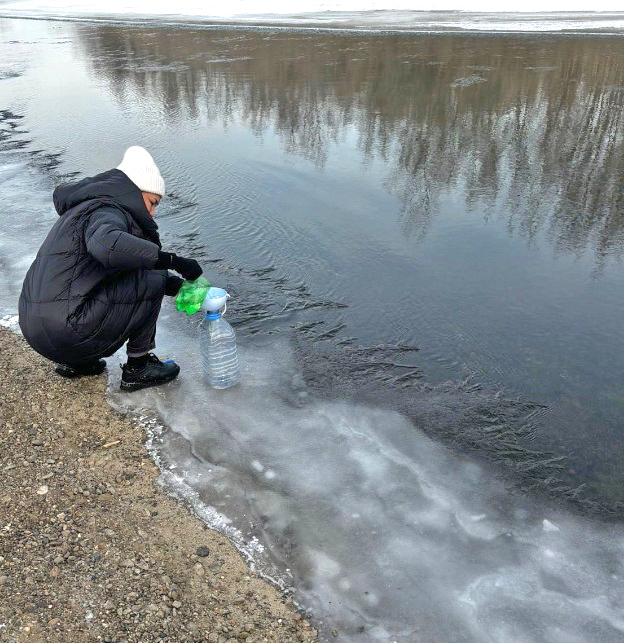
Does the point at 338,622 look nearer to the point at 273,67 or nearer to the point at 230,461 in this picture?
the point at 230,461

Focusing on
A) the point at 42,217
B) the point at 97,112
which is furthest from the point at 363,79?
the point at 42,217

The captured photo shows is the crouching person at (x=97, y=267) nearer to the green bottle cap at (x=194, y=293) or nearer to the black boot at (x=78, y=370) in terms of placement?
the green bottle cap at (x=194, y=293)

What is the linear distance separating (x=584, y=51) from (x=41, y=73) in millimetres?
13172

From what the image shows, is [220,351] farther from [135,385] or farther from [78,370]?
[78,370]

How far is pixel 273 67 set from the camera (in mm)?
14609

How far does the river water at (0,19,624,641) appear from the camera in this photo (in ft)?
9.72

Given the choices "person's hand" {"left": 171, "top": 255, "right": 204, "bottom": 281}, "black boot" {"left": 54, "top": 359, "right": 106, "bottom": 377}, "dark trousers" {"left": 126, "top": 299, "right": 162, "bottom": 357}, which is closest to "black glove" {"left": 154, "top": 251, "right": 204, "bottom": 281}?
"person's hand" {"left": 171, "top": 255, "right": 204, "bottom": 281}

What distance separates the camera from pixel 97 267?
3.67 metres

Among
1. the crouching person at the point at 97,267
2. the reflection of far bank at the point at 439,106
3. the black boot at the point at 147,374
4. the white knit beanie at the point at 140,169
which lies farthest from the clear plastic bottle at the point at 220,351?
the reflection of far bank at the point at 439,106

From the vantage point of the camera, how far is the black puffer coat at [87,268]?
350cm

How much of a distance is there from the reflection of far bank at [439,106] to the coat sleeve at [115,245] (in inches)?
137

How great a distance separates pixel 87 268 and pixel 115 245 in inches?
12.8

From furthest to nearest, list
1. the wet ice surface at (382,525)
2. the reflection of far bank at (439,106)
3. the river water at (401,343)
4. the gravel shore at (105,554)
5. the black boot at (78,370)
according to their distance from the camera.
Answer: the reflection of far bank at (439,106), the black boot at (78,370), the river water at (401,343), the wet ice surface at (382,525), the gravel shore at (105,554)

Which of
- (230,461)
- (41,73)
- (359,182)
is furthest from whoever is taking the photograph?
(41,73)
